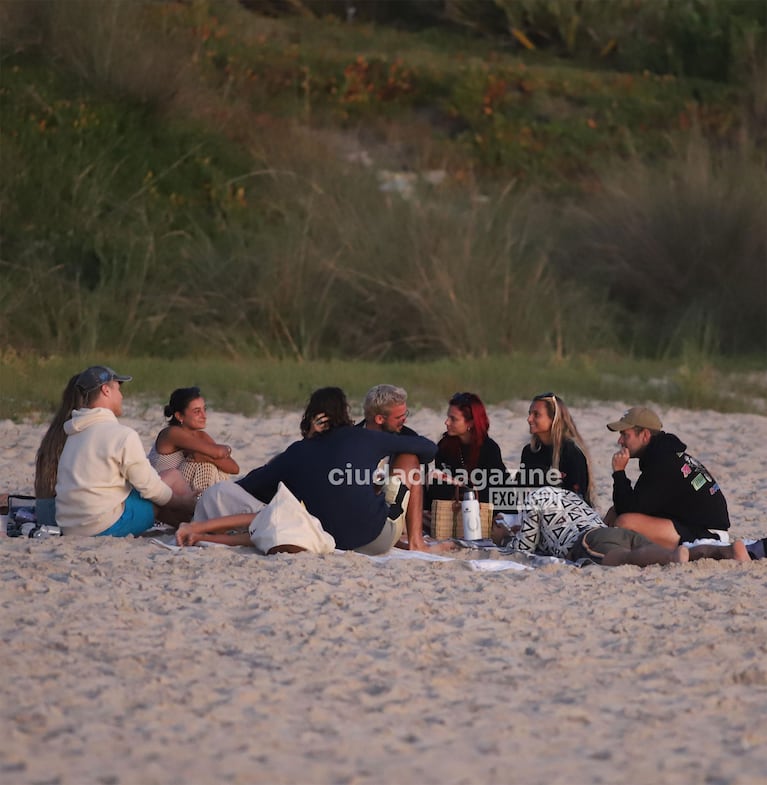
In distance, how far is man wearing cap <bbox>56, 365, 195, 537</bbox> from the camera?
22.1ft

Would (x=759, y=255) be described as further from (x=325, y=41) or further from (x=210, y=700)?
(x=210, y=700)

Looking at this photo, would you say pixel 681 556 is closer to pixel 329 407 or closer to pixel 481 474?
pixel 481 474

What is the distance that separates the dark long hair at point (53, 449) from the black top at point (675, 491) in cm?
264

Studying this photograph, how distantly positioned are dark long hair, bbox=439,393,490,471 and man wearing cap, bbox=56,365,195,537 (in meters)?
1.57

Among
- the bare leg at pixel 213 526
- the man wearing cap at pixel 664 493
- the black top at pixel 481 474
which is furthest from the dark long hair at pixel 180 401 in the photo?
the man wearing cap at pixel 664 493

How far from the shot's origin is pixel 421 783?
3.97 metres

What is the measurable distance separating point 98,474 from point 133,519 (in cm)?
33

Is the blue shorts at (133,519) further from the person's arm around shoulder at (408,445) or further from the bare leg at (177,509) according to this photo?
the person's arm around shoulder at (408,445)

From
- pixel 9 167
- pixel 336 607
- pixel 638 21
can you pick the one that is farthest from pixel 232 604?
pixel 638 21

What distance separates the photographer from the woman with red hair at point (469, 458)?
24.9 feet

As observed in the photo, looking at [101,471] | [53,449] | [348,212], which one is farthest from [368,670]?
[348,212]

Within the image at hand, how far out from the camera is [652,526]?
6.93 m

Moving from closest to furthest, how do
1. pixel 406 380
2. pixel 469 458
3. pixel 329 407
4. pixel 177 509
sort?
pixel 329 407
pixel 177 509
pixel 469 458
pixel 406 380

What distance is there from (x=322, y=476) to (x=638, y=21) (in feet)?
68.0
